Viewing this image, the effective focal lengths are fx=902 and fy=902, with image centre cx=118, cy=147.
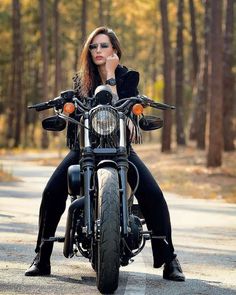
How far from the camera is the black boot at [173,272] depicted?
704cm

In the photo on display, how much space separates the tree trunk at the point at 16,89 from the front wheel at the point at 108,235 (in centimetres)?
4188

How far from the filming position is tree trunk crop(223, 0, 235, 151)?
31.0 meters

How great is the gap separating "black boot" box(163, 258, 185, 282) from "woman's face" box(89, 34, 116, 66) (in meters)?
1.70

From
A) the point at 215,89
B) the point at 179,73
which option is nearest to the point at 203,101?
the point at 179,73

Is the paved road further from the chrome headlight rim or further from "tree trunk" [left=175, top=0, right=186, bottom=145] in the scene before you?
"tree trunk" [left=175, top=0, right=186, bottom=145]

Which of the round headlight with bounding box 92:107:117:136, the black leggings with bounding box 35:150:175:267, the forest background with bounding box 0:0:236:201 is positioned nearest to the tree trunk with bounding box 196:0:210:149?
the forest background with bounding box 0:0:236:201

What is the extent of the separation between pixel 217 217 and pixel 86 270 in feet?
17.9

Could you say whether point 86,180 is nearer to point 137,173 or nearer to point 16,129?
point 137,173

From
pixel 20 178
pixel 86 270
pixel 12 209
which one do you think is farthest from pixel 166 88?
pixel 86 270

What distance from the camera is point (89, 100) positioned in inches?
270

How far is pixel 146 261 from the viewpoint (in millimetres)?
8281

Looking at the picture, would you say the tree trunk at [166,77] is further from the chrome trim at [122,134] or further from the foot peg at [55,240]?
the chrome trim at [122,134]

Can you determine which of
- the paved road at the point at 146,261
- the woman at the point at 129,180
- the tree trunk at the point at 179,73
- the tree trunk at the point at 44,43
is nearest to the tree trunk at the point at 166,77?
the tree trunk at the point at 179,73

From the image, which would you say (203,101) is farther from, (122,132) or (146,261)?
(122,132)
